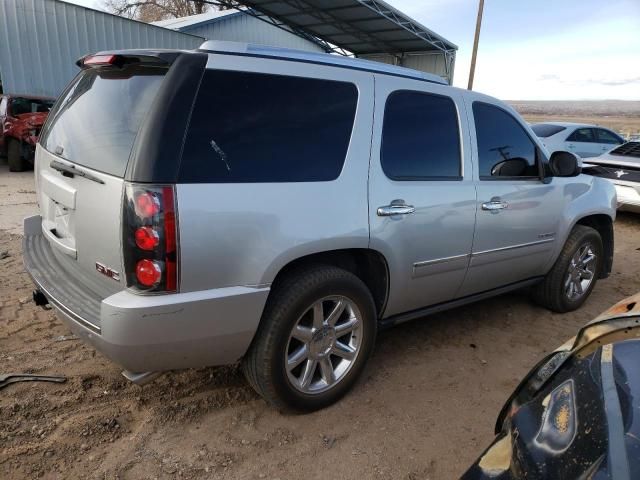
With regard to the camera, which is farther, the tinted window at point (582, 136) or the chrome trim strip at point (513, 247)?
the tinted window at point (582, 136)

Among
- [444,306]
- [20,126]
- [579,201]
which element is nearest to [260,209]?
[444,306]

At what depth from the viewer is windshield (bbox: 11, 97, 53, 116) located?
10.9 metres

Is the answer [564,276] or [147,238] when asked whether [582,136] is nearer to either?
[564,276]

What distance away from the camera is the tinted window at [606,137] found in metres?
13.2

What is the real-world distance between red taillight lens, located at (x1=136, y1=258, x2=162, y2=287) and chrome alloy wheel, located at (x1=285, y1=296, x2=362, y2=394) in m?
0.81

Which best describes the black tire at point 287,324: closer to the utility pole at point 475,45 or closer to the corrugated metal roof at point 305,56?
the corrugated metal roof at point 305,56

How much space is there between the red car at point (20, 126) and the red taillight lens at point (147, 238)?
1020cm

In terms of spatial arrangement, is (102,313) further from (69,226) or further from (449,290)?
(449,290)

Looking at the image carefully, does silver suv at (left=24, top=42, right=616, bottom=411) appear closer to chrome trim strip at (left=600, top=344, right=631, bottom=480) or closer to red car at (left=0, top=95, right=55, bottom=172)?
chrome trim strip at (left=600, top=344, right=631, bottom=480)

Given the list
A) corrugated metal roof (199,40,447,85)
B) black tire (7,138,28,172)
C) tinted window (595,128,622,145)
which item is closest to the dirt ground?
corrugated metal roof (199,40,447,85)

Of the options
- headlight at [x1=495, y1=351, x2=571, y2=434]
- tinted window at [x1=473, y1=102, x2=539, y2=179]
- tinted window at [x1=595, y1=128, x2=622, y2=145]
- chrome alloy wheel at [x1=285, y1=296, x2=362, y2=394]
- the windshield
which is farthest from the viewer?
tinted window at [x1=595, y1=128, x2=622, y2=145]

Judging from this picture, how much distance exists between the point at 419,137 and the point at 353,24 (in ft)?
54.1

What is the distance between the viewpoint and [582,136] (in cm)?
1277

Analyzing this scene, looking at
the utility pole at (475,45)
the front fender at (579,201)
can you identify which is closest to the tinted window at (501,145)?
the front fender at (579,201)
